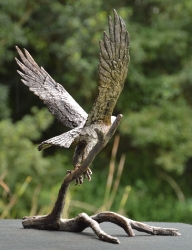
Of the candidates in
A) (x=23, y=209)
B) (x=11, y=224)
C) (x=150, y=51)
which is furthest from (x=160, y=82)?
(x=11, y=224)

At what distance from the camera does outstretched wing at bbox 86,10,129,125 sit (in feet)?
6.30

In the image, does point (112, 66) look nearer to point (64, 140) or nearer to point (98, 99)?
point (98, 99)

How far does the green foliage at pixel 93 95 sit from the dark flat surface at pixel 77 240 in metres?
2.08

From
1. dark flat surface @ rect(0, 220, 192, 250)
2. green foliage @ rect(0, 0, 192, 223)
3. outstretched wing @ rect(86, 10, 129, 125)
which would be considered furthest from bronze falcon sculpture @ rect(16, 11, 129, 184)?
green foliage @ rect(0, 0, 192, 223)

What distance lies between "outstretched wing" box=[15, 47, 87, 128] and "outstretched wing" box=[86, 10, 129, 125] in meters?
0.19

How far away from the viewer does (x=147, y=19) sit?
17.7 feet

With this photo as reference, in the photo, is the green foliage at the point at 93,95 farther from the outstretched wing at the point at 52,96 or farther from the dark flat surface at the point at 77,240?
the dark flat surface at the point at 77,240

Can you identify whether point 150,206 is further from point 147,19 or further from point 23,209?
point 147,19

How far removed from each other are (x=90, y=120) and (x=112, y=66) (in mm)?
221

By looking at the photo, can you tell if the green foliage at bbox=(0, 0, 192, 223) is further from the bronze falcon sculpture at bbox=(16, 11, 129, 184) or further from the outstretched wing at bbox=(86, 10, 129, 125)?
the outstretched wing at bbox=(86, 10, 129, 125)

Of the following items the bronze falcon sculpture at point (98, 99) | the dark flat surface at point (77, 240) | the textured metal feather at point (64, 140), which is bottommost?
the dark flat surface at point (77, 240)

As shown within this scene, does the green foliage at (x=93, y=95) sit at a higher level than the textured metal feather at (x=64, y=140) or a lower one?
higher

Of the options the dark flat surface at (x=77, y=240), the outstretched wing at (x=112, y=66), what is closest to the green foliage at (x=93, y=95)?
the dark flat surface at (x=77, y=240)

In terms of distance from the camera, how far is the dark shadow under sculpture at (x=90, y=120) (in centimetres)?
194
